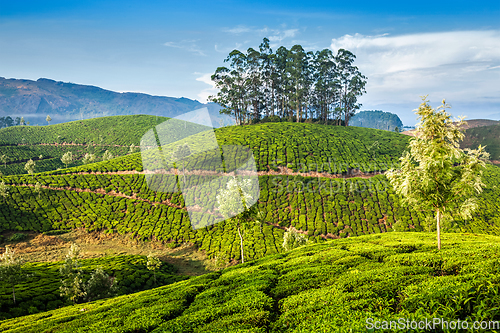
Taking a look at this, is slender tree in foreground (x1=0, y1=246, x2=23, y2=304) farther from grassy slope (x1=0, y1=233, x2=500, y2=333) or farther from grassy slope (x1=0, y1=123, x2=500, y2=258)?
grassy slope (x1=0, y1=123, x2=500, y2=258)

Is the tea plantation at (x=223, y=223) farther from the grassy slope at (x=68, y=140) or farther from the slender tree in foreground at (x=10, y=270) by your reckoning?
the grassy slope at (x=68, y=140)

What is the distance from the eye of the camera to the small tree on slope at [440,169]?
13648mm

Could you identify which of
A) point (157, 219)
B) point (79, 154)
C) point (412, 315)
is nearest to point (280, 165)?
point (157, 219)

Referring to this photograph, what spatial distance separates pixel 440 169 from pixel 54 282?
140ft

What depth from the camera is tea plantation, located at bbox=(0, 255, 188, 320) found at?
22723 millimetres

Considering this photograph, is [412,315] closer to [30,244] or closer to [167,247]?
[167,247]

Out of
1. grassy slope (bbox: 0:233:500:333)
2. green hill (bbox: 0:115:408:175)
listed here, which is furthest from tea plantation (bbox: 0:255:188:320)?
green hill (bbox: 0:115:408:175)

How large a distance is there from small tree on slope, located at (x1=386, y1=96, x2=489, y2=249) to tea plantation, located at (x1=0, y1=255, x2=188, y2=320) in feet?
97.9

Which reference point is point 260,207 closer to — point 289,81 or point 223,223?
point 223,223

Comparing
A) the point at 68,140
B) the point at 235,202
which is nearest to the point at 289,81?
the point at 235,202

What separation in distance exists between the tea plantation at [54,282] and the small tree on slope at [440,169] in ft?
97.9

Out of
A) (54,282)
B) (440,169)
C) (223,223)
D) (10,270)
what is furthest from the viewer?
(223,223)

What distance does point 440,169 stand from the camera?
13867 mm

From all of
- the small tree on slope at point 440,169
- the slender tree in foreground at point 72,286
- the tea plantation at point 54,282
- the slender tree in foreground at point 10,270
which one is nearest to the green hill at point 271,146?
the tea plantation at point 54,282
